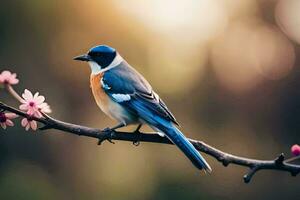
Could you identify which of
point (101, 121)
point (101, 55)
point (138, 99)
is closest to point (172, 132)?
point (138, 99)

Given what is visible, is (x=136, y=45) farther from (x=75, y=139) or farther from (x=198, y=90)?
(x=198, y=90)

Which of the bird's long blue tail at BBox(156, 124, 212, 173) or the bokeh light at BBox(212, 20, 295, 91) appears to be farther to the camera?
the bokeh light at BBox(212, 20, 295, 91)

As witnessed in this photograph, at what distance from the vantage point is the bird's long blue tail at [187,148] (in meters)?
2.60

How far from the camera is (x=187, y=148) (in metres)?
2.65

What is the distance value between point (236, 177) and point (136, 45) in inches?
89.3

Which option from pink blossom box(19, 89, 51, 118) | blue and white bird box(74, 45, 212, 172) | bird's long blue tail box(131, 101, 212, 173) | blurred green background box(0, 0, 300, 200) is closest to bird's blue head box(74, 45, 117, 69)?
blue and white bird box(74, 45, 212, 172)

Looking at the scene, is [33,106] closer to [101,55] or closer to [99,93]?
[99,93]

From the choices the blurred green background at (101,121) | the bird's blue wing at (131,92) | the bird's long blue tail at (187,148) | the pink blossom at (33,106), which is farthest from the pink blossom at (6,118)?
the blurred green background at (101,121)

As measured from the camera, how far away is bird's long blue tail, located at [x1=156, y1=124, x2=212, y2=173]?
2600mm

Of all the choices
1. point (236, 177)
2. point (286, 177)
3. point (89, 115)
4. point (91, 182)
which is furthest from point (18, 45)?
point (286, 177)

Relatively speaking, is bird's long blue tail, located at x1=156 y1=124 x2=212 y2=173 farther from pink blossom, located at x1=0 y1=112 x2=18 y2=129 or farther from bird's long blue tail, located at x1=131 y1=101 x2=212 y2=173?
pink blossom, located at x1=0 y1=112 x2=18 y2=129

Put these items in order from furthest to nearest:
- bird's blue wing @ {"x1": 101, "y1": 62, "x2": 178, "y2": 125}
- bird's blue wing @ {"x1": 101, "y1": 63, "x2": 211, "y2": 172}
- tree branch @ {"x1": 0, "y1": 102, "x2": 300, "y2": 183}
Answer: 1. bird's blue wing @ {"x1": 101, "y1": 62, "x2": 178, "y2": 125}
2. bird's blue wing @ {"x1": 101, "y1": 63, "x2": 211, "y2": 172}
3. tree branch @ {"x1": 0, "y1": 102, "x2": 300, "y2": 183}

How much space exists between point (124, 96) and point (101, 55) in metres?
0.32

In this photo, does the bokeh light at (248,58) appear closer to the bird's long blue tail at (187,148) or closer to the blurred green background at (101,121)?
the blurred green background at (101,121)
